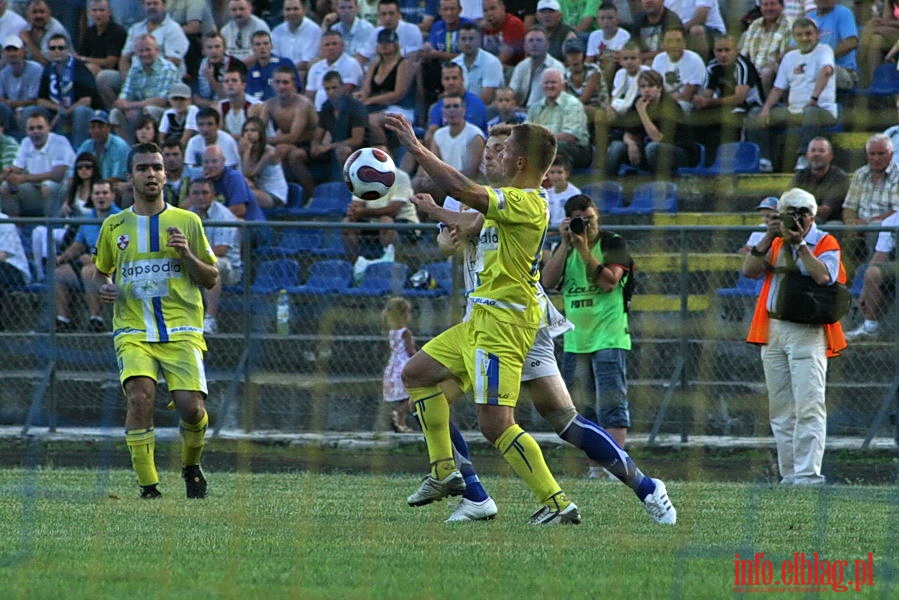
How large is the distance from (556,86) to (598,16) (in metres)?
1.03

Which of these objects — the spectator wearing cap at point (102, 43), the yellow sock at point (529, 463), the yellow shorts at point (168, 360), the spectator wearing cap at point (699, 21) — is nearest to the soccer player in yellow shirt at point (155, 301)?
the yellow shorts at point (168, 360)

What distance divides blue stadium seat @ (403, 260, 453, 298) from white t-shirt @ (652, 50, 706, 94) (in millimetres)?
2495

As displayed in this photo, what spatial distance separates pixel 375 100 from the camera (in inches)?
613

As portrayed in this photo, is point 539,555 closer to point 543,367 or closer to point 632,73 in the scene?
point 543,367

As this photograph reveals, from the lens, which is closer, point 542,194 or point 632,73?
point 542,194

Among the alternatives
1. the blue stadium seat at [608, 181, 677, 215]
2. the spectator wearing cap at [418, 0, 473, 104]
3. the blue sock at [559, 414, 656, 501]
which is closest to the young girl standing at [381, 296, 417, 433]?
the blue stadium seat at [608, 181, 677, 215]

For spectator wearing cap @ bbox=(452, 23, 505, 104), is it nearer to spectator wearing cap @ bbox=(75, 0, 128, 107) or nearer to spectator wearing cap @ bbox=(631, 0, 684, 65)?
spectator wearing cap @ bbox=(631, 0, 684, 65)

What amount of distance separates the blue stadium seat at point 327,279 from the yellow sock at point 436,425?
5.52 metres

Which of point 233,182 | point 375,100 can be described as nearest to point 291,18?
point 375,100

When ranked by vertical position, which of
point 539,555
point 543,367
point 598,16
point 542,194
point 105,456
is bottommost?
point 105,456

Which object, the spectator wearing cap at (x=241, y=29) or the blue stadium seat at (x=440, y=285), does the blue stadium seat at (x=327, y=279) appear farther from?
the spectator wearing cap at (x=241, y=29)

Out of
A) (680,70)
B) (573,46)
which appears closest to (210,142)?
(573,46)

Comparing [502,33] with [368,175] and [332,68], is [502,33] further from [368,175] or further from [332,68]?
[368,175]

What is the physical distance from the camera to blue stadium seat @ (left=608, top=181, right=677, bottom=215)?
13352mm
